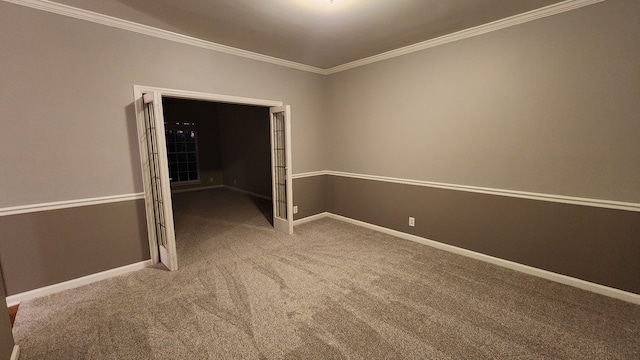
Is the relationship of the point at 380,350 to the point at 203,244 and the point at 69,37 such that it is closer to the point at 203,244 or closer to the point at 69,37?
the point at 203,244

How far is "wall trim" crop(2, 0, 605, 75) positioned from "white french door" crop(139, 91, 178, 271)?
0.73 meters

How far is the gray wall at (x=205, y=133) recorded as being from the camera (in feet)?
24.8

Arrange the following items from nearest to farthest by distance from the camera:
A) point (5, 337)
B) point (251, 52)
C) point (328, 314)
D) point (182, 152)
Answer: point (5, 337), point (328, 314), point (251, 52), point (182, 152)

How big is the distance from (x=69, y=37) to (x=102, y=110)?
2.30 ft

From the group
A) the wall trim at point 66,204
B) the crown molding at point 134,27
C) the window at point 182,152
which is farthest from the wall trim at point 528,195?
the window at point 182,152

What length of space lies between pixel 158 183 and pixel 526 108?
413 cm

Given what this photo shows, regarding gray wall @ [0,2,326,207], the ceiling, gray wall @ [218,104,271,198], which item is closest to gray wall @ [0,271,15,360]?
gray wall @ [0,2,326,207]

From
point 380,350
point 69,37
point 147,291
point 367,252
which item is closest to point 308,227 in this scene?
point 367,252

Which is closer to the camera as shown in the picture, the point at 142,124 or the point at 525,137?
the point at 525,137

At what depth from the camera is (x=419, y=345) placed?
1854 mm

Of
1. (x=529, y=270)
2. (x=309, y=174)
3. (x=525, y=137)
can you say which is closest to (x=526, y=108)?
(x=525, y=137)

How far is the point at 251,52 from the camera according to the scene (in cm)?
365

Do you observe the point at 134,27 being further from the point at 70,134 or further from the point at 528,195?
the point at 528,195

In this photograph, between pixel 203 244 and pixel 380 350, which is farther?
pixel 203 244
